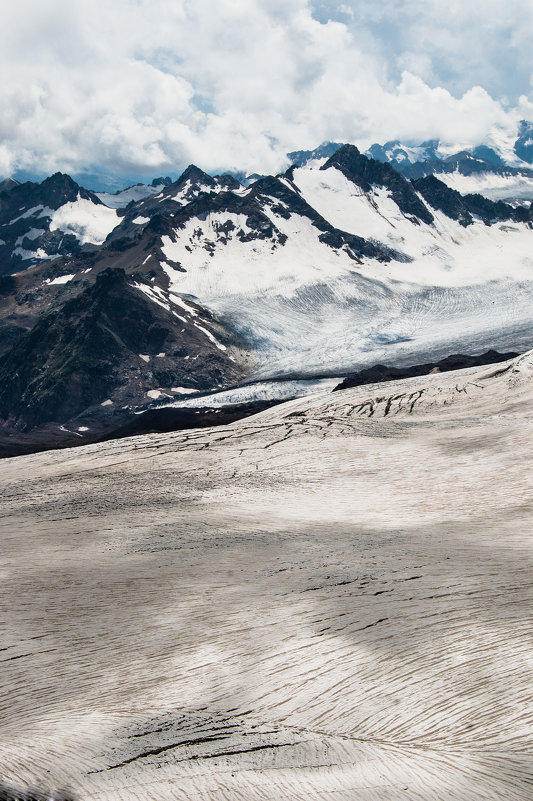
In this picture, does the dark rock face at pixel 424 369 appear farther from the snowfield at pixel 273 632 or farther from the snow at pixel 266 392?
the snowfield at pixel 273 632

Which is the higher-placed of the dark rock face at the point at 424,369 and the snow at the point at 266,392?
the dark rock face at the point at 424,369

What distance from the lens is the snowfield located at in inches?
377

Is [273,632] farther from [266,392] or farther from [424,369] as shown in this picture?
[266,392]

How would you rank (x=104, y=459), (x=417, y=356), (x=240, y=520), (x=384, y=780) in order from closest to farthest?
(x=384, y=780) < (x=240, y=520) < (x=104, y=459) < (x=417, y=356)

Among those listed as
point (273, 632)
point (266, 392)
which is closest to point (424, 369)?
point (266, 392)

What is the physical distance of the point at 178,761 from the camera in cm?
973

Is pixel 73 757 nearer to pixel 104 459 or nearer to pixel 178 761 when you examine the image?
pixel 178 761

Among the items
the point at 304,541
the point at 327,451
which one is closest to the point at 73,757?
the point at 304,541

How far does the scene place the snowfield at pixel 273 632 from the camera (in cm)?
958

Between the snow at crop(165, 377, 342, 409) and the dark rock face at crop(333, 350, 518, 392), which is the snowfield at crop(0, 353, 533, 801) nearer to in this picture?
the dark rock face at crop(333, 350, 518, 392)

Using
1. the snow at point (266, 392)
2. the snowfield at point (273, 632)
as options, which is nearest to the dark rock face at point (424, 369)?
the snow at point (266, 392)

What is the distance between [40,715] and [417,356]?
187m

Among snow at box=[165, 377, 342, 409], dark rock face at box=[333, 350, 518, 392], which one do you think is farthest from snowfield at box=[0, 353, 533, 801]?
snow at box=[165, 377, 342, 409]

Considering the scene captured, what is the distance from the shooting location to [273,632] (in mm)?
12672
